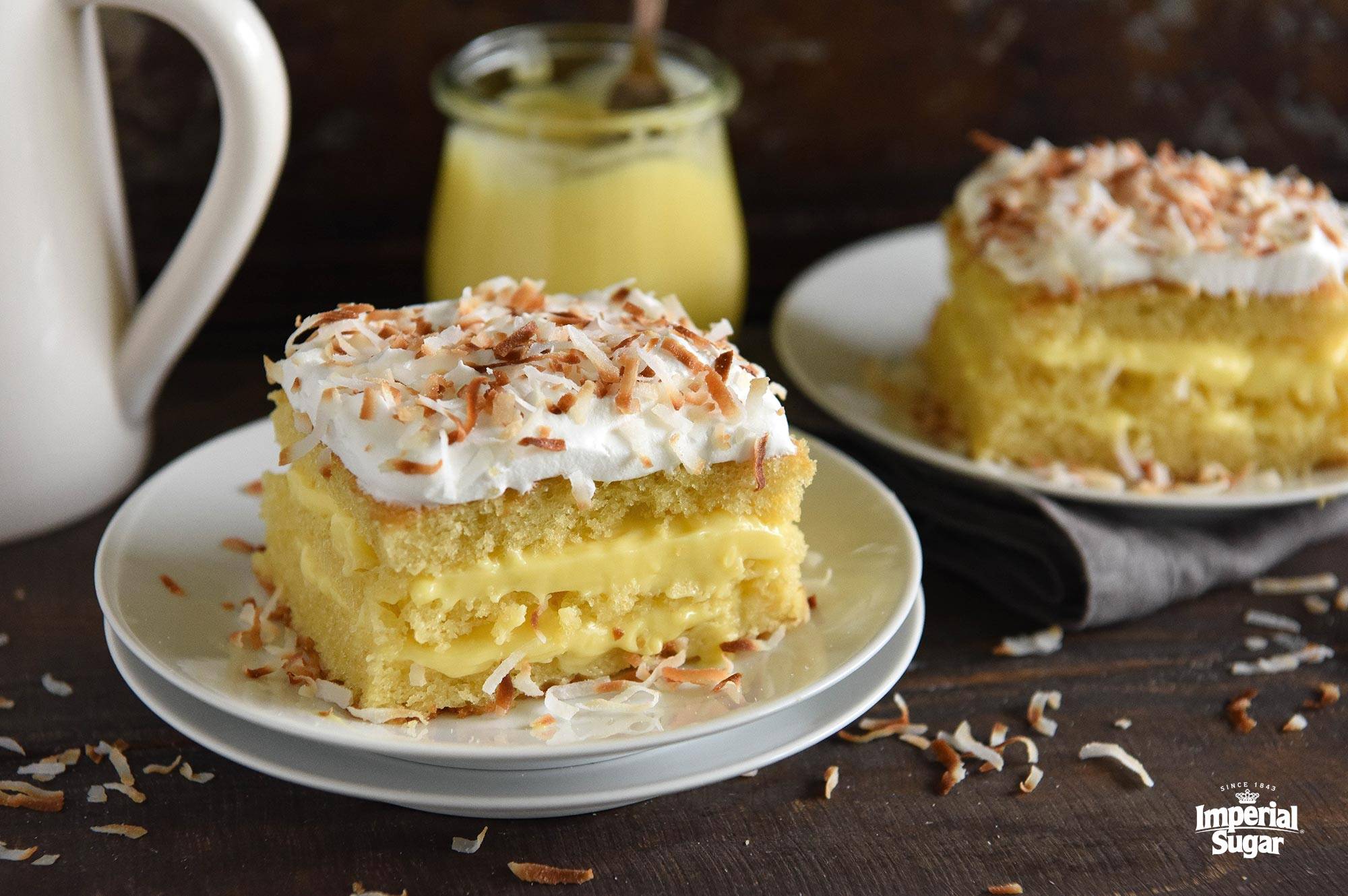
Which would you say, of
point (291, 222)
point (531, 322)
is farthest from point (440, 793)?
point (291, 222)

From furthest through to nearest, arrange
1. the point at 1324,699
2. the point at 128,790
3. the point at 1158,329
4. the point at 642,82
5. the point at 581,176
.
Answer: the point at 642,82
the point at 581,176
the point at 1158,329
the point at 1324,699
the point at 128,790

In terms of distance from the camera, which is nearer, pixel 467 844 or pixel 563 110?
pixel 467 844

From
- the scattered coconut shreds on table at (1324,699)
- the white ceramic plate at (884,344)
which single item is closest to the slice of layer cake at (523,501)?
the white ceramic plate at (884,344)

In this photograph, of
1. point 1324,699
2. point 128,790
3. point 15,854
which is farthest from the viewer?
point 1324,699

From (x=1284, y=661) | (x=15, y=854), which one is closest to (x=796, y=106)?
(x=1284, y=661)

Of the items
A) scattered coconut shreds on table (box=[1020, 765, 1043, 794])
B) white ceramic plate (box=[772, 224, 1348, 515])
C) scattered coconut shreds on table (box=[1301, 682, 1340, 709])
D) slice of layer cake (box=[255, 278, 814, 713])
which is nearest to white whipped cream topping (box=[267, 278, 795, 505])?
slice of layer cake (box=[255, 278, 814, 713])

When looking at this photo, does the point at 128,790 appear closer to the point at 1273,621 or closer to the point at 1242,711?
the point at 1242,711

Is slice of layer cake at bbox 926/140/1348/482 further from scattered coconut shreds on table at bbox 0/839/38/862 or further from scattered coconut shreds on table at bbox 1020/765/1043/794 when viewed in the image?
scattered coconut shreds on table at bbox 0/839/38/862
